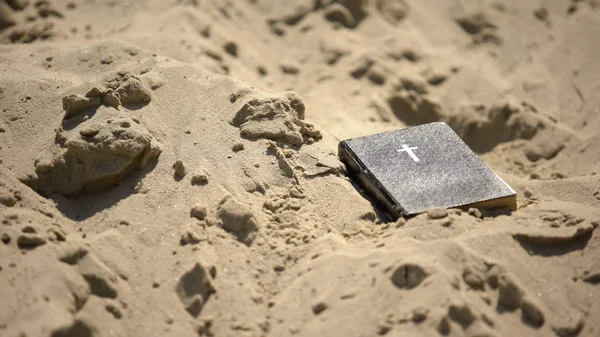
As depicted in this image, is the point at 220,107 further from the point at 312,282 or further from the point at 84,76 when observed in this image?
the point at 312,282

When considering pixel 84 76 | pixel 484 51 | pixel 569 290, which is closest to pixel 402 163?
pixel 569 290

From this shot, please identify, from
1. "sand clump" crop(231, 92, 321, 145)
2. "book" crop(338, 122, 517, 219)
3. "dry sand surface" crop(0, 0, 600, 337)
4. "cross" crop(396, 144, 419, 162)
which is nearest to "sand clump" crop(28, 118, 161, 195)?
"dry sand surface" crop(0, 0, 600, 337)

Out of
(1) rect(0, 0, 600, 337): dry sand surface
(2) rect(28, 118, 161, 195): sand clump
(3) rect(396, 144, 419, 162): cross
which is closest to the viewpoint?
(1) rect(0, 0, 600, 337): dry sand surface

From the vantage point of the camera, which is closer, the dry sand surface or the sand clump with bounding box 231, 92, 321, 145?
the dry sand surface

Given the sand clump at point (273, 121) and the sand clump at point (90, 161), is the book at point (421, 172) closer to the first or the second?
the sand clump at point (273, 121)

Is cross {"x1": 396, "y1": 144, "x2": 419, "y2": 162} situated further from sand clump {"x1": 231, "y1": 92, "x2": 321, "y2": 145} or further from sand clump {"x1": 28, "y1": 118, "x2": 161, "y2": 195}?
sand clump {"x1": 28, "y1": 118, "x2": 161, "y2": 195}

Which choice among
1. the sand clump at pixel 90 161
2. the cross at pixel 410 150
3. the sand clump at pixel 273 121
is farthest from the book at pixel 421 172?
the sand clump at pixel 90 161

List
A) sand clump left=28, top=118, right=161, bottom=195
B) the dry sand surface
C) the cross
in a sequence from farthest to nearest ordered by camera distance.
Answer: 1. the cross
2. sand clump left=28, top=118, right=161, bottom=195
3. the dry sand surface
